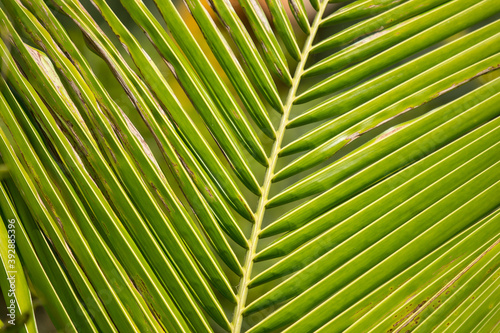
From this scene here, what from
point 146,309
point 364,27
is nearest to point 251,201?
point 146,309

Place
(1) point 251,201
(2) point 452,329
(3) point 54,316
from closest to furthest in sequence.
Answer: (3) point 54,316
(2) point 452,329
(1) point 251,201

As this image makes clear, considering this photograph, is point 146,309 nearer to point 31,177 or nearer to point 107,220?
point 107,220

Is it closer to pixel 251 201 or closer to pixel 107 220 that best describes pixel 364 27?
pixel 251 201

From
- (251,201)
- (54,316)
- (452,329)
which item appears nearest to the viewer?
(54,316)

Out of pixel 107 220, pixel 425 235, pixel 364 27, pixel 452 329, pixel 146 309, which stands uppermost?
pixel 364 27

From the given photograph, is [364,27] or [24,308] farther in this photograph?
[364,27]

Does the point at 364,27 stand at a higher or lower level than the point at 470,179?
higher
